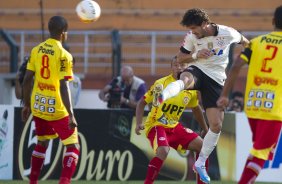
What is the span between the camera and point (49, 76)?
42.1 feet

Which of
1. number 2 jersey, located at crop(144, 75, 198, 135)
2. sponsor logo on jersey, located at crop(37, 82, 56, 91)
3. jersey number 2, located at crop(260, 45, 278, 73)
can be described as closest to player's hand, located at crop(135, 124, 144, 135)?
number 2 jersey, located at crop(144, 75, 198, 135)

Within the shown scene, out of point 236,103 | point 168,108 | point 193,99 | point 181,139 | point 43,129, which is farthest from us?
point 236,103

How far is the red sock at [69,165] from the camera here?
1265 centimetres

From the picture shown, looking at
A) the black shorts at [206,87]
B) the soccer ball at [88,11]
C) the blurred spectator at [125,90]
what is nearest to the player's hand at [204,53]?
the black shorts at [206,87]

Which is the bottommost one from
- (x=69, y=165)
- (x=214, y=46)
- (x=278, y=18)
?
(x=69, y=165)

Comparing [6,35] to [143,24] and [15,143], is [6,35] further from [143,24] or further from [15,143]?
[143,24]

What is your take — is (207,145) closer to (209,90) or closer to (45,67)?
(209,90)

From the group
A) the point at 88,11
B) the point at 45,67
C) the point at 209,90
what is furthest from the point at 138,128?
the point at 88,11

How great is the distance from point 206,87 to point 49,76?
207 cm

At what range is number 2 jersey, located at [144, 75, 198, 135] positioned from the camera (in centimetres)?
1363

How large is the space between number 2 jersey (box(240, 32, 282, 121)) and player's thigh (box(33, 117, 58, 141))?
3.39 m

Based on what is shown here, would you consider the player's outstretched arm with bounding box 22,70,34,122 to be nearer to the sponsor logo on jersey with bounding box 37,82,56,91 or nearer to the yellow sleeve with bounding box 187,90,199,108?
the sponsor logo on jersey with bounding box 37,82,56,91

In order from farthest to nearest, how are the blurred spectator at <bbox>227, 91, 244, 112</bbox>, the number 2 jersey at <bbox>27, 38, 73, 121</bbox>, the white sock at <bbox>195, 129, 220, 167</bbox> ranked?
1. the blurred spectator at <bbox>227, 91, 244, 112</bbox>
2. the white sock at <bbox>195, 129, 220, 167</bbox>
3. the number 2 jersey at <bbox>27, 38, 73, 121</bbox>

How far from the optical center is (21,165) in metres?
17.2
